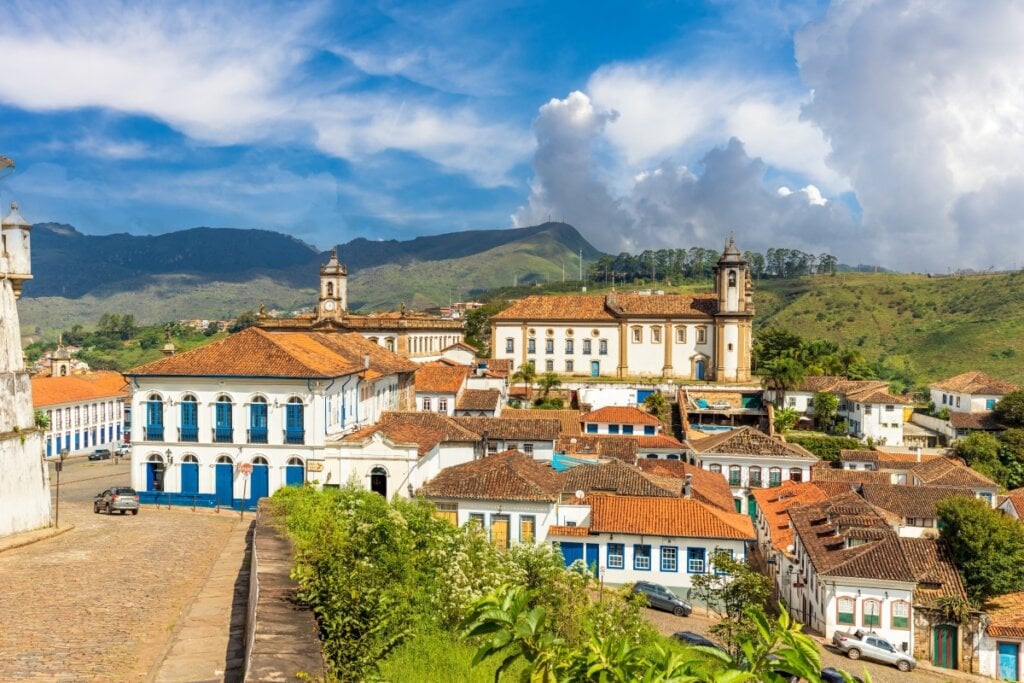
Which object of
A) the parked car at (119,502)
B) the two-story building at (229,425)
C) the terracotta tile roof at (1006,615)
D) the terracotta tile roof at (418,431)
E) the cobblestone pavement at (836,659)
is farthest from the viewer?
the terracotta tile roof at (418,431)

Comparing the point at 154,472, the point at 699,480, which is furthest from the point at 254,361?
the point at 699,480

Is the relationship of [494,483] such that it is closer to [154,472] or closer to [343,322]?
[154,472]

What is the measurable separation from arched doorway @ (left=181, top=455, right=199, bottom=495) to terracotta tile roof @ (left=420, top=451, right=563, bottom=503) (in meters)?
8.02

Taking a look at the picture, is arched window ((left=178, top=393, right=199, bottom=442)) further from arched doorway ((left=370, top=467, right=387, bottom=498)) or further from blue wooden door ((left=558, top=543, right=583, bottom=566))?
blue wooden door ((left=558, top=543, right=583, bottom=566))

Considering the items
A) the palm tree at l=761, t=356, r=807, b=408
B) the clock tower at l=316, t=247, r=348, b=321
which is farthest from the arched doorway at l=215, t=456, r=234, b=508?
the palm tree at l=761, t=356, r=807, b=408

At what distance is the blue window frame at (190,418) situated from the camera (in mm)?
27891

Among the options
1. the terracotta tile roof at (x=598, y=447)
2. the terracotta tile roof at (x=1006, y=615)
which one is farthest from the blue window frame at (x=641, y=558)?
the terracotta tile roof at (x=598, y=447)

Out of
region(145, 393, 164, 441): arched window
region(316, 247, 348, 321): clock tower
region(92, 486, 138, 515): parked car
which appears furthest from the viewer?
region(316, 247, 348, 321): clock tower

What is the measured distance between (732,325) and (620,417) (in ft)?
65.3

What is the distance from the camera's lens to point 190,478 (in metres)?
27.9

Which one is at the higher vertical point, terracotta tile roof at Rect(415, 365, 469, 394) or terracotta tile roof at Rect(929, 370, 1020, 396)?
terracotta tile roof at Rect(415, 365, 469, 394)

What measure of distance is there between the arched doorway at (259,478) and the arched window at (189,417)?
2.46m

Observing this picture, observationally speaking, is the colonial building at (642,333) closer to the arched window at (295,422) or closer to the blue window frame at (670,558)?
the blue window frame at (670,558)

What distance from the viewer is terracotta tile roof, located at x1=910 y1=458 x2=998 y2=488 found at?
38.7 metres
